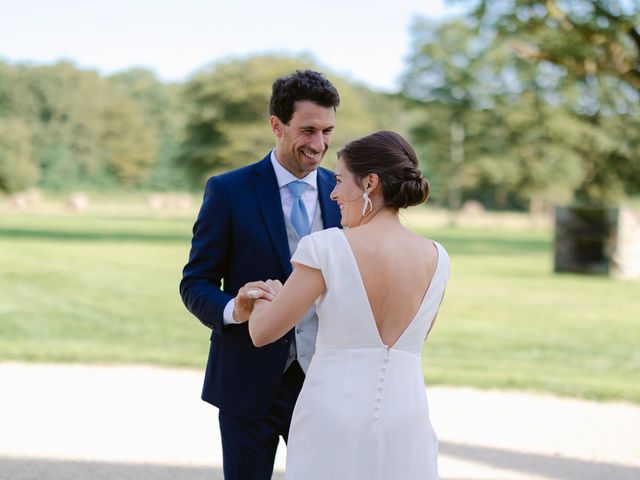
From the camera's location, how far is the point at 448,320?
15883 millimetres

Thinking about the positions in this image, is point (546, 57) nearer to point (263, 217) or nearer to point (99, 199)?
point (263, 217)

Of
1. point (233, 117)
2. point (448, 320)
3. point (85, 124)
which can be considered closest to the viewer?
point (448, 320)

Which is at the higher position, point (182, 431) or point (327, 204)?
point (327, 204)

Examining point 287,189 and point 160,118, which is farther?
point 160,118

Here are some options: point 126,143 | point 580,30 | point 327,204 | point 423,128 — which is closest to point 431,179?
point 423,128

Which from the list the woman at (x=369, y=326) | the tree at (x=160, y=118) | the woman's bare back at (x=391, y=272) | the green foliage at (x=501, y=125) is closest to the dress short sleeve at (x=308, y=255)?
the woman at (x=369, y=326)

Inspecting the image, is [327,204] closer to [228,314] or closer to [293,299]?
[228,314]

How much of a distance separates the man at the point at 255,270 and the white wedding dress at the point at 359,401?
1.89 ft

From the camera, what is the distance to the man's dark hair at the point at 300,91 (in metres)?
3.41

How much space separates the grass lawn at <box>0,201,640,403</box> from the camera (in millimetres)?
9969

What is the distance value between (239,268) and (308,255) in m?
0.87

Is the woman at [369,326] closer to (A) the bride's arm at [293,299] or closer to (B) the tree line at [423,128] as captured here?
(A) the bride's arm at [293,299]

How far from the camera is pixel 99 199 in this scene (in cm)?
7788

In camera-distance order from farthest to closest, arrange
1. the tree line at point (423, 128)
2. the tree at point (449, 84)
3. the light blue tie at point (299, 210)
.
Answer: the tree at point (449, 84) < the tree line at point (423, 128) < the light blue tie at point (299, 210)
